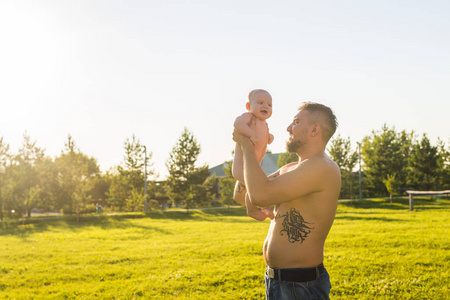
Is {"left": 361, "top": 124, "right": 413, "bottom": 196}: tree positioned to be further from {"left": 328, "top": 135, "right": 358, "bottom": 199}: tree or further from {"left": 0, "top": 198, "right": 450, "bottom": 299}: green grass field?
{"left": 0, "top": 198, "right": 450, "bottom": 299}: green grass field

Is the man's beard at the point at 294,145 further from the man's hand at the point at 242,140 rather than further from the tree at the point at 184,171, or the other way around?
the tree at the point at 184,171

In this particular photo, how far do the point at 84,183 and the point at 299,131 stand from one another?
38.0 m

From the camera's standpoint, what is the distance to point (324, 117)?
321 centimetres

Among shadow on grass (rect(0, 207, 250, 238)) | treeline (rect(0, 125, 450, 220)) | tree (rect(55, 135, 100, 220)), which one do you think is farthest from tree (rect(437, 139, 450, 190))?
tree (rect(55, 135, 100, 220))

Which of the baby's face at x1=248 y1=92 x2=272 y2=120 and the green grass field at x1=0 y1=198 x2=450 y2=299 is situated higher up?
the baby's face at x1=248 y1=92 x2=272 y2=120

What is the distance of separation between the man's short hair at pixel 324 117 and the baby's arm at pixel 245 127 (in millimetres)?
546

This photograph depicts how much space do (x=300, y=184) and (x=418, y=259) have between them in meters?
9.72

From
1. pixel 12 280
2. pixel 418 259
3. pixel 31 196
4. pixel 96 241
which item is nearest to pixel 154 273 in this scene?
pixel 12 280

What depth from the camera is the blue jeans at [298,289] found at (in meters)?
3.13

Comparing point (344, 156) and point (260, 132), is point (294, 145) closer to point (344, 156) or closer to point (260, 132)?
point (260, 132)

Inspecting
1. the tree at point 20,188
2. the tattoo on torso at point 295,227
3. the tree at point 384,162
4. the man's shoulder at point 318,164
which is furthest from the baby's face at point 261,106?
the tree at point 384,162

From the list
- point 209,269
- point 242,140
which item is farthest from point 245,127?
point 209,269

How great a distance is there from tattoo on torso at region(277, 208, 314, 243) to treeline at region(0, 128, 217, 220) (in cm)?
3494

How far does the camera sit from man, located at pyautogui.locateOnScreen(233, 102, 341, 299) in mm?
3111
